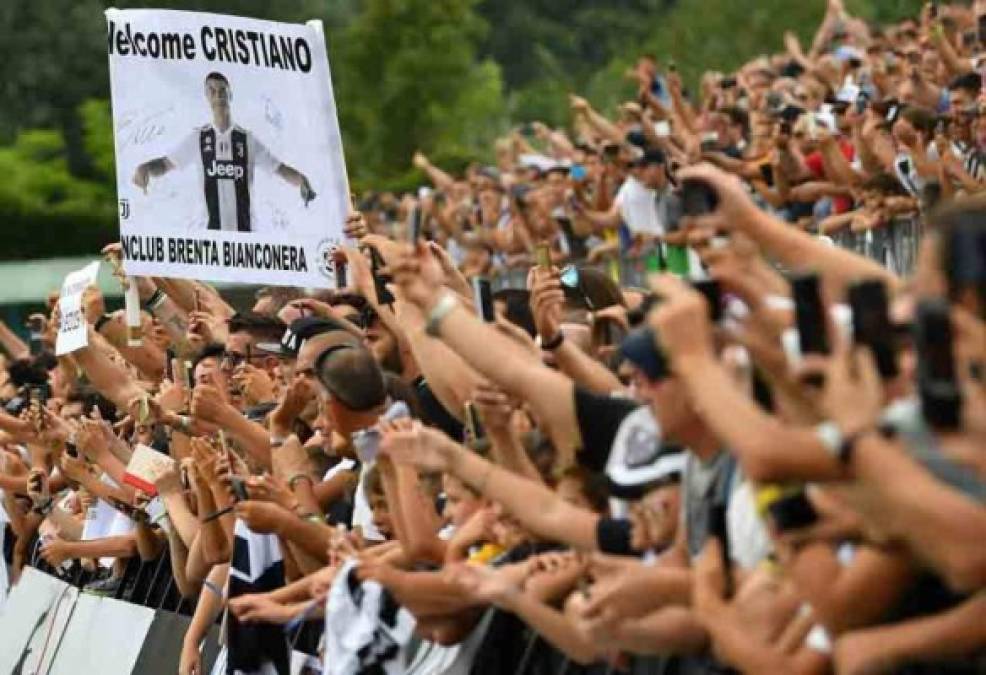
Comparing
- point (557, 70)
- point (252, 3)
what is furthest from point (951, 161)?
point (557, 70)

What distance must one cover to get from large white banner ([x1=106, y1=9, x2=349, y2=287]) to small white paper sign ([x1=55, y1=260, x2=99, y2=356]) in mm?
1281

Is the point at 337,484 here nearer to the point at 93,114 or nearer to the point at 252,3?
the point at 93,114

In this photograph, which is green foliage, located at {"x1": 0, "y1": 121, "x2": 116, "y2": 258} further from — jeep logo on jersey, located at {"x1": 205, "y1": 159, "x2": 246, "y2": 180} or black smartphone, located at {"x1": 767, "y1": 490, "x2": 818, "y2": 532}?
black smartphone, located at {"x1": 767, "y1": 490, "x2": 818, "y2": 532}

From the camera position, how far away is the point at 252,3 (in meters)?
50.2

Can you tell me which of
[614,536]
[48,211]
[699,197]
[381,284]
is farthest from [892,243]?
[48,211]

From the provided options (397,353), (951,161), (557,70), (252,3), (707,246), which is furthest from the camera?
(557,70)

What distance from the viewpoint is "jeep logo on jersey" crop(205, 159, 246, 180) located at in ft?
42.1

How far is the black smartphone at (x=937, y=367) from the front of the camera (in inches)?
213

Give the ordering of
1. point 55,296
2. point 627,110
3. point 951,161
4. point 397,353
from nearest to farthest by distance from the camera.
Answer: point 397,353 < point 951,161 < point 55,296 < point 627,110

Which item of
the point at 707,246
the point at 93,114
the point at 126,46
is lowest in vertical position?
the point at 707,246

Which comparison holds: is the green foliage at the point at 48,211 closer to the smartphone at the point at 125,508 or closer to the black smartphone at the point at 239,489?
the smartphone at the point at 125,508

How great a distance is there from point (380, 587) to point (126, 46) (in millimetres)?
4578

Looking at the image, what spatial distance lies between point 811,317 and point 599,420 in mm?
2353
